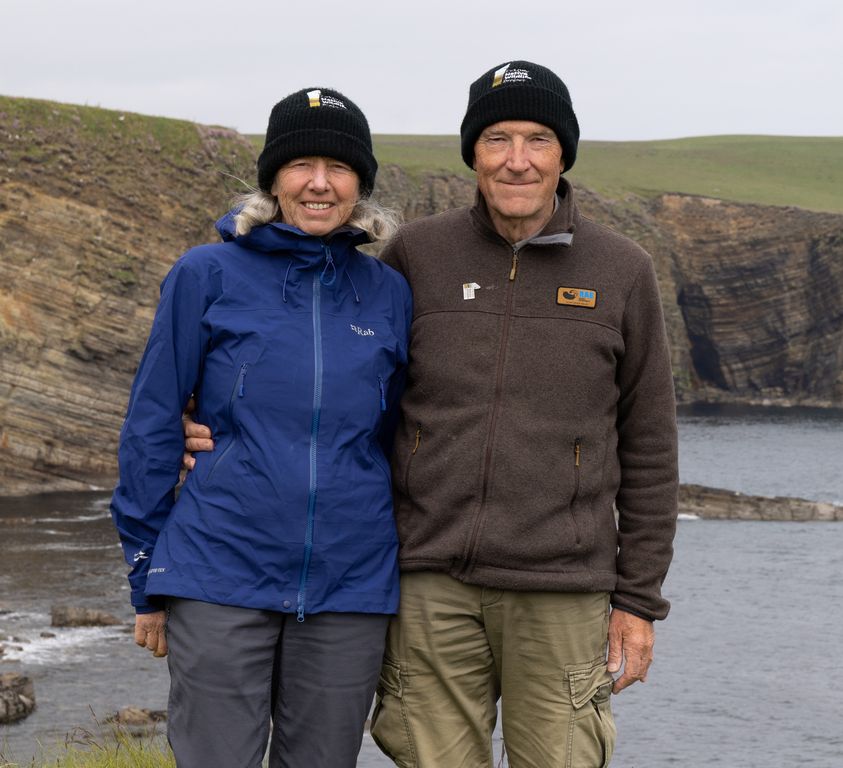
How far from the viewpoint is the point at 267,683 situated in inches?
201

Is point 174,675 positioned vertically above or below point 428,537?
below

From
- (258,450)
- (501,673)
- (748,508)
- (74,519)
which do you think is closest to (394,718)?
(501,673)

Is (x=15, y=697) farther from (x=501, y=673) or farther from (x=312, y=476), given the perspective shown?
(x=312, y=476)

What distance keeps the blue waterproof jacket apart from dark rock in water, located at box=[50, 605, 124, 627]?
25268 millimetres

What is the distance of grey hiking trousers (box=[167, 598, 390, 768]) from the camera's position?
16.3ft

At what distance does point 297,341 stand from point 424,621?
1297 millimetres

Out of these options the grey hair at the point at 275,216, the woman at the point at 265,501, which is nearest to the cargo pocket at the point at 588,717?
the woman at the point at 265,501

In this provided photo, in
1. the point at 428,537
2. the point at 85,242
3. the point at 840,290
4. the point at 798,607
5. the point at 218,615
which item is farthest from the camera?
the point at 840,290

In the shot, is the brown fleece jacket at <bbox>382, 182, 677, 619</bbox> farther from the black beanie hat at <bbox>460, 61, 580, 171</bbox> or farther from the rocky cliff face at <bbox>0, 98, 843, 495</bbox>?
the rocky cliff face at <bbox>0, 98, 843, 495</bbox>

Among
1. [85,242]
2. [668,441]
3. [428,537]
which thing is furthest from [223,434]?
[85,242]

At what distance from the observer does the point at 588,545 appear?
210 inches

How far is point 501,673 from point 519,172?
2154mm

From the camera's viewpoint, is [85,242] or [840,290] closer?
[85,242]

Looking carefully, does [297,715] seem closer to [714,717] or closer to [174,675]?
[174,675]
